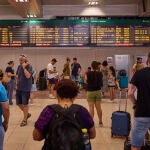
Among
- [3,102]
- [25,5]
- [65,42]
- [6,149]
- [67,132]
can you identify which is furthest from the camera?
[65,42]

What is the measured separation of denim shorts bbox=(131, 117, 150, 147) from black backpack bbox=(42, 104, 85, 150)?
1.60m

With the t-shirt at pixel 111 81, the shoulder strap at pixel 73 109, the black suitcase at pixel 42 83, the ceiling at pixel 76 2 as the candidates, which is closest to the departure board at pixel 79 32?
the ceiling at pixel 76 2

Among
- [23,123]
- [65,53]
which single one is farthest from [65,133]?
[65,53]

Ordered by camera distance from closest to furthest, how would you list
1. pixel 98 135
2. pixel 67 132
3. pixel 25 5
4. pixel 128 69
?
pixel 67 132 < pixel 98 135 < pixel 25 5 < pixel 128 69

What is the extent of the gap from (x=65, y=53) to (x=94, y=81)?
8.08 metres

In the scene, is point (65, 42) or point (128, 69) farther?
point (128, 69)

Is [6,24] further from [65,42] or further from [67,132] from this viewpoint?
[67,132]

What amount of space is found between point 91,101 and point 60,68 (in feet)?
26.4

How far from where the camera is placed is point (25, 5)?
10.9 metres

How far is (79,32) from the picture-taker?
13.8 metres

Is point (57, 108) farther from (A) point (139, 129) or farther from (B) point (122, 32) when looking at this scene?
(B) point (122, 32)

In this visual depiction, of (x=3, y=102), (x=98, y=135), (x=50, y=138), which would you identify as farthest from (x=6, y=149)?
Result: (x=50, y=138)

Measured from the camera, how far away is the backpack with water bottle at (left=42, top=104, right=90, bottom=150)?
252cm

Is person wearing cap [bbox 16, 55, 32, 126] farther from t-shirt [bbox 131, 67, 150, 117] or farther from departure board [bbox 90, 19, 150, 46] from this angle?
departure board [bbox 90, 19, 150, 46]
